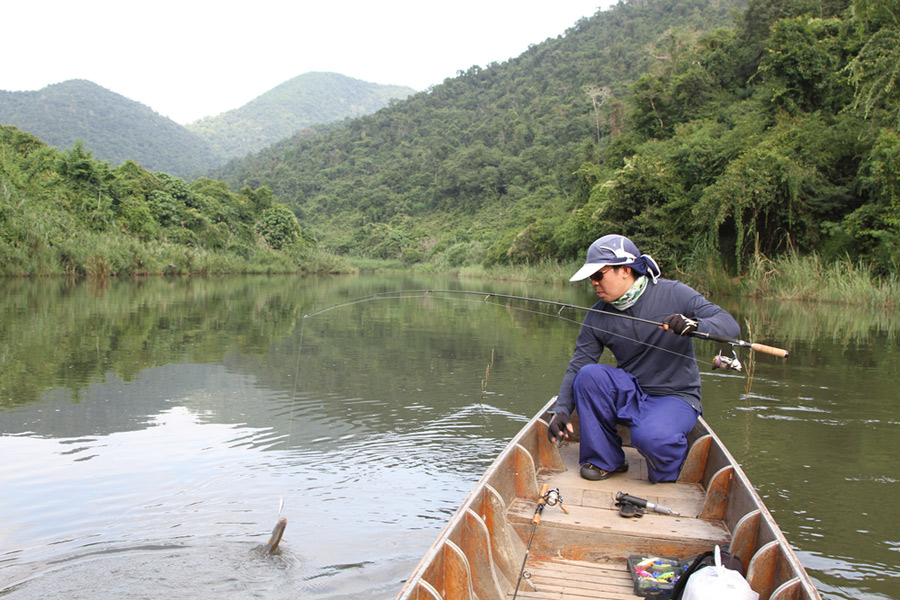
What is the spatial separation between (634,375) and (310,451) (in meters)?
2.87

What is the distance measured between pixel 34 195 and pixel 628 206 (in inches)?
1029

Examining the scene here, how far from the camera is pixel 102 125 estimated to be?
122 m

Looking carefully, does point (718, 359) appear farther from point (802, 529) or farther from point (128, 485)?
point (128, 485)

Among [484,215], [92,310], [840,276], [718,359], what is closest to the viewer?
[718,359]

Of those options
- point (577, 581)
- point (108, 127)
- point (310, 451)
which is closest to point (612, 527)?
point (577, 581)

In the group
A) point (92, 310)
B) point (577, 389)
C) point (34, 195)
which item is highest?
point (34, 195)

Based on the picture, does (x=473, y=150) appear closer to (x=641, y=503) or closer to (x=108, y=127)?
(x=108, y=127)

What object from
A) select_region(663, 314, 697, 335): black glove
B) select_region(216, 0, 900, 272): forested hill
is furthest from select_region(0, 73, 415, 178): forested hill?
select_region(663, 314, 697, 335): black glove

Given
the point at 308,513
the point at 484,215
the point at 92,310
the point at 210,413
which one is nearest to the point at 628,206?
the point at 92,310

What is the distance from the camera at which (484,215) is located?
73938mm

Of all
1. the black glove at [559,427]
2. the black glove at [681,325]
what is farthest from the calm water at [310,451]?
the black glove at [681,325]

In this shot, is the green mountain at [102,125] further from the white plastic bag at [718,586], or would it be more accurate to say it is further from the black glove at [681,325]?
the white plastic bag at [718,586]

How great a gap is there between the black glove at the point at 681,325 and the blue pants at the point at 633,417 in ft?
1.58

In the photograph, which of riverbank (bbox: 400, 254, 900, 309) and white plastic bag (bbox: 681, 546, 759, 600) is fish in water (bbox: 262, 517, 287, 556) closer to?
white plastic bag (bbox: 681, 546, 759, 600)
